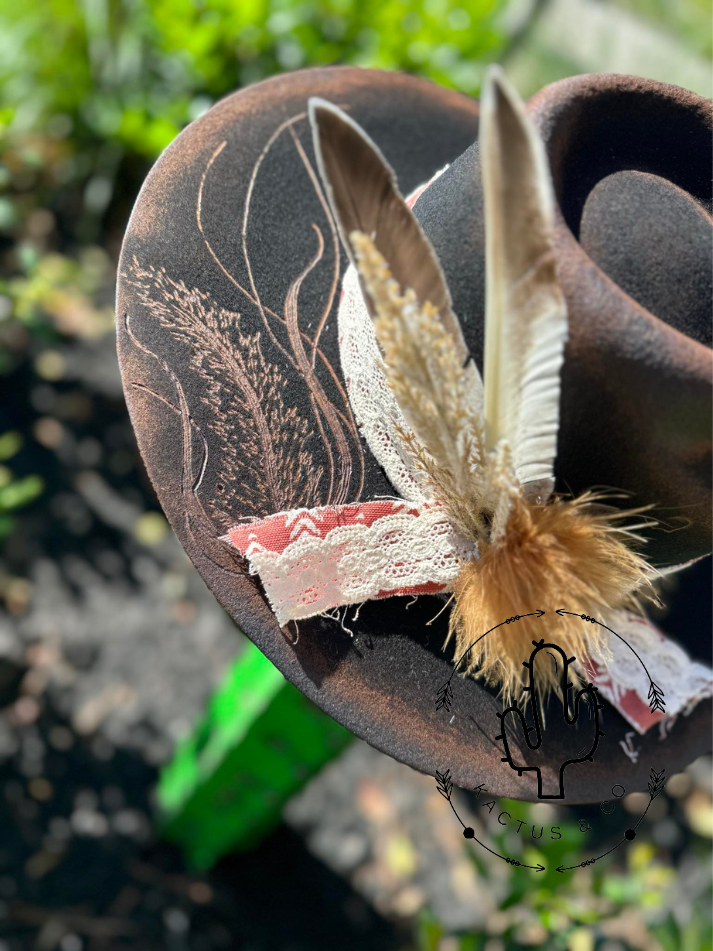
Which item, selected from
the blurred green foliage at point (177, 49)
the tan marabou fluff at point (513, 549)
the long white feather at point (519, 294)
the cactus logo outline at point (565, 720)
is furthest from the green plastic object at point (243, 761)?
the blurred green foliage at point (177, 49)

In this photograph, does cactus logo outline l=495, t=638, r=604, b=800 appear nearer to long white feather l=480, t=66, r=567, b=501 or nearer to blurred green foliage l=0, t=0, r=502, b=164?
long white feather l=480, t=66, r=567, b=501

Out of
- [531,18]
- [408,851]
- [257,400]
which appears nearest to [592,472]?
[257,400]

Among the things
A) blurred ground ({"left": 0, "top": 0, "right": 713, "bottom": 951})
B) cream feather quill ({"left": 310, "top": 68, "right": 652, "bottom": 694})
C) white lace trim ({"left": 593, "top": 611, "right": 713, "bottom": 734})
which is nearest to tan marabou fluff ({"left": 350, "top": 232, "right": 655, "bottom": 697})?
cream feather quill ({"left": 310, "top": 68, "right": 652, "bottom": 694})

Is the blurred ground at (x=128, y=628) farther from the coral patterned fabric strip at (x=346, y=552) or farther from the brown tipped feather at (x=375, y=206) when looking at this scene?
the brown tipped feather at (x=375, y=206)

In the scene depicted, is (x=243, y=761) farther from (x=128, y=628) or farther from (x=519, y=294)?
(x=519, y=294)

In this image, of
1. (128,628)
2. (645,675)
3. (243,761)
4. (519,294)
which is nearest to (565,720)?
(645,675)

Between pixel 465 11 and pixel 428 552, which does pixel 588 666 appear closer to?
pixel 428 552
